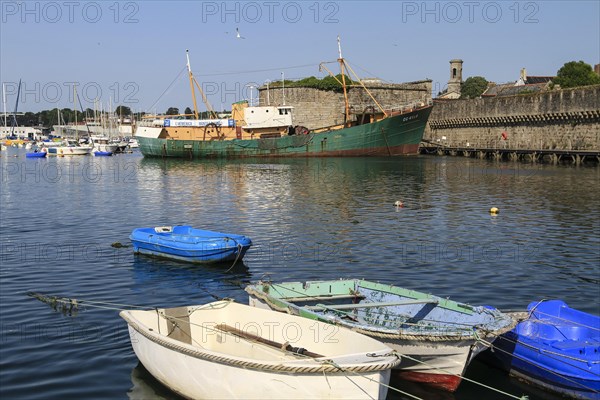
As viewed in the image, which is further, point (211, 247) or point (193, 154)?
point (193, 154)

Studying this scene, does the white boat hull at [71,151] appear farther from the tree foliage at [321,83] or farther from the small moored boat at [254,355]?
the small moored boat at [254,355]

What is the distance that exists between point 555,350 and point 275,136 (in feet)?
195

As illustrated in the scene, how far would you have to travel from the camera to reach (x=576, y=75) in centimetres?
7300

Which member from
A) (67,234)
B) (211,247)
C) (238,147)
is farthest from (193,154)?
(211,247)

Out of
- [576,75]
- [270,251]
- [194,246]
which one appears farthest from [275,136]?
[194,246]

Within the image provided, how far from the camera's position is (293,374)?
7453 mm

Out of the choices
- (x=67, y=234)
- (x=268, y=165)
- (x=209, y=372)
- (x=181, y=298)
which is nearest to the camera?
(x=209, y=372)

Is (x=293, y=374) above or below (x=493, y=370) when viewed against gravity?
above

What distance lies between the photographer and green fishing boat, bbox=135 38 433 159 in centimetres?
6288

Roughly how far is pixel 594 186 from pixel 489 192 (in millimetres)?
6022

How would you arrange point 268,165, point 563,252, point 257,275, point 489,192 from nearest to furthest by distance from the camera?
1. point 257,275
2. point 563,252
3. point 489,192
4. point 268,165

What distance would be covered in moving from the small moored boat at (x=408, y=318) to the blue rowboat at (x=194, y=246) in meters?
5.01

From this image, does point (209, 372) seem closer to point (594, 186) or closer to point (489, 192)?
point (489, 192)

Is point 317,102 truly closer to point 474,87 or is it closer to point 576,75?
point 576,75
